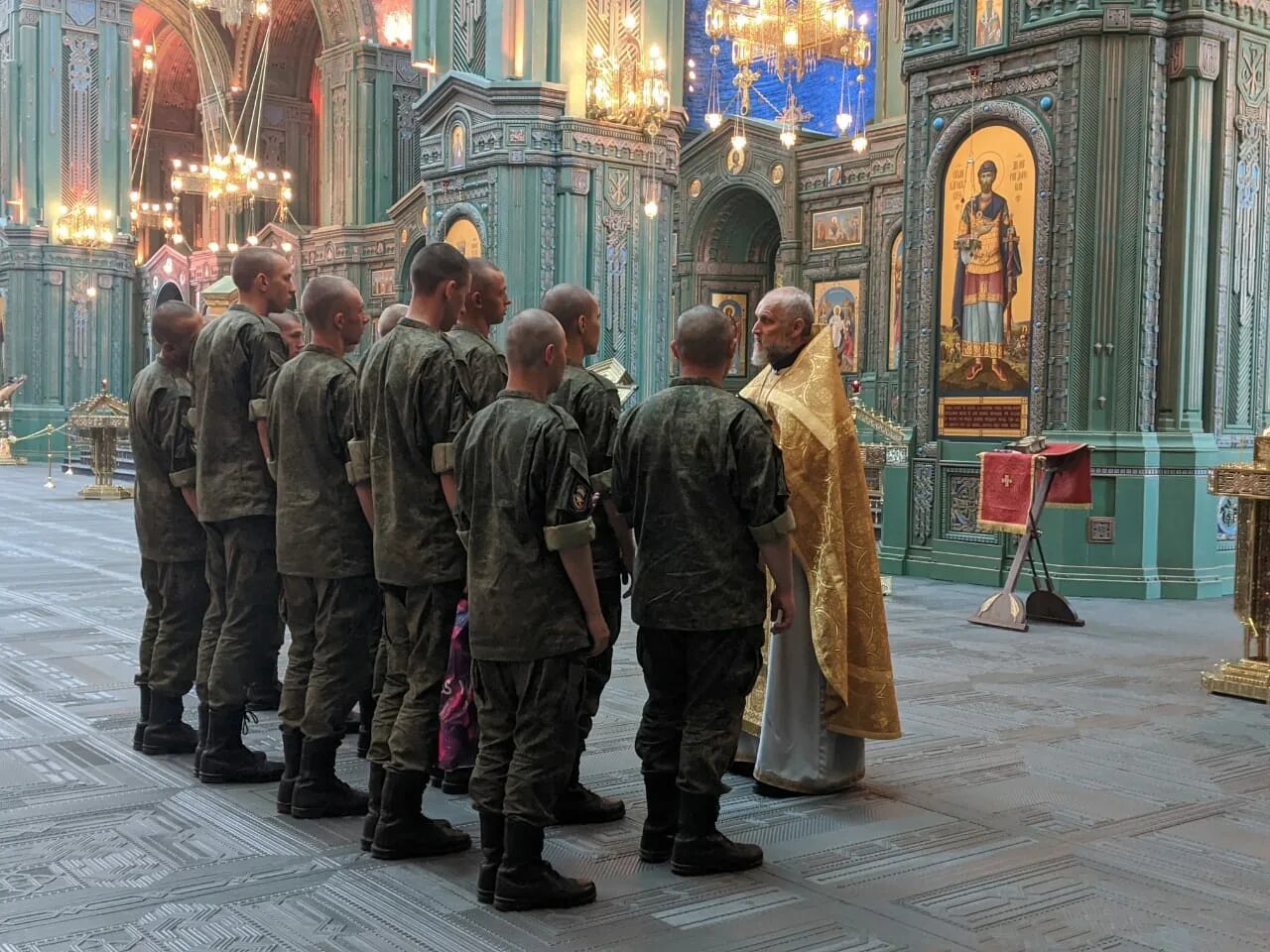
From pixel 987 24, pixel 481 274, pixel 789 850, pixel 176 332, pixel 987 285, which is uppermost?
pixel 987 24

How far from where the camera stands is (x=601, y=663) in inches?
198

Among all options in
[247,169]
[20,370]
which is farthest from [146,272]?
[247,169]

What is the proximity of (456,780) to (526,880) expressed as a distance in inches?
51.5

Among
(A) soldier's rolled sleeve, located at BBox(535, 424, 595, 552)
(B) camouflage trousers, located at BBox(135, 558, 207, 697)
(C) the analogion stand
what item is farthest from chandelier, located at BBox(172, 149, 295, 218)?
(A) soldier's rolled sleeve, located at BBox(535, 424, 595, 552)

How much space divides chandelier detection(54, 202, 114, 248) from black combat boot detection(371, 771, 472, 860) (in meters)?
30.9

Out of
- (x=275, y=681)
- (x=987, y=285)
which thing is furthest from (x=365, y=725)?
(x=987, y=285)

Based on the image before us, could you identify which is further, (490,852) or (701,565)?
(701,565)

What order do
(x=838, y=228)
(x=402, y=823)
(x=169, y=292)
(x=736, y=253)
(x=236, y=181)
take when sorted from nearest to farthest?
(x=402, y=823) < (x=838, y=228) < (x=736, y=253) < (x=236, y=181) < (x=169, y=292)

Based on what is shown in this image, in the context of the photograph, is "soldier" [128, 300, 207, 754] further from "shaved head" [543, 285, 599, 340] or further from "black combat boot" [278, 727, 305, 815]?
"shaved head" [543, 285, 599, 340]

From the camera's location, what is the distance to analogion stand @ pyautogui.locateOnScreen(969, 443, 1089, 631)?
948 centimetres

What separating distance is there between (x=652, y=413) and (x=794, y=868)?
1535 mm

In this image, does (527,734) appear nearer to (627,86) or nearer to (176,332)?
(176,332)

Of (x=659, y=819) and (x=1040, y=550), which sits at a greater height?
Result: (x=1040, y=550)

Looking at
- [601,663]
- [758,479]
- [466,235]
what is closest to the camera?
[758,479]
